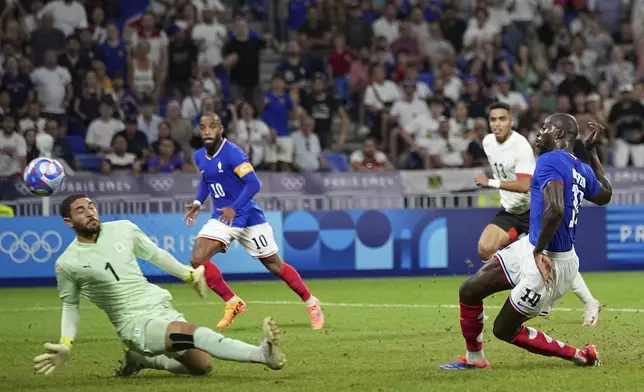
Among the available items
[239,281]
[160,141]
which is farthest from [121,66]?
[239,281]

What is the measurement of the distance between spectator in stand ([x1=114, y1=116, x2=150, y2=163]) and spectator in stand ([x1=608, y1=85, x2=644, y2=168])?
886 centimetres

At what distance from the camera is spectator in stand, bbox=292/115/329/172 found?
73.8 feet

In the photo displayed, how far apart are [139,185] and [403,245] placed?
440 centimetres

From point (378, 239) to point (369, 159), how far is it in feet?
8.87

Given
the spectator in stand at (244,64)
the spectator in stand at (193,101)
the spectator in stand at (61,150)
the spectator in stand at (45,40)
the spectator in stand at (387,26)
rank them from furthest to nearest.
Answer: the spectator in stand at (387,26), the spectator in stand at (244,64), the spectator in stand at (45,40), the spectator in stand at (193,101), the spectator in stand at (61,150)

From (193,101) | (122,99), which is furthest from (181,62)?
(122,99)

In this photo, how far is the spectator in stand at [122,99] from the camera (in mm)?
22734

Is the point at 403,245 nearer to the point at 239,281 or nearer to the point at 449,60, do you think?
the point at 239,281

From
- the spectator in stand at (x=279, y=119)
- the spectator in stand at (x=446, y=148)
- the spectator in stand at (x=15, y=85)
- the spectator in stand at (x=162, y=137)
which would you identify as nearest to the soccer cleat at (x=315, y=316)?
the spectator in stand at (x=162, y=137)

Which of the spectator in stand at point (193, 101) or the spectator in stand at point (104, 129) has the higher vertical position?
the spectator in stand at point (193, 101)

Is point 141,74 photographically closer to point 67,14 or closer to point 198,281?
point 67,14

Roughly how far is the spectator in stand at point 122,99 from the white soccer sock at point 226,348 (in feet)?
47.6

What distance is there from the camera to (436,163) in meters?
22.9

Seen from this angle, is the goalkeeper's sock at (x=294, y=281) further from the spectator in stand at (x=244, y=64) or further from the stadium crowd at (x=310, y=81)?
the spectator in stand at (x=244, y=64)
